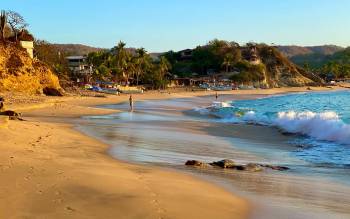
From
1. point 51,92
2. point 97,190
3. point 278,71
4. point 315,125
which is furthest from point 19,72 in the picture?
point 278,71

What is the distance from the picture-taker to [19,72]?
45875mm

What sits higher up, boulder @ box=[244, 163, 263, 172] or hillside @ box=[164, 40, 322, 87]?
hillside @ box=[164, 40, 322, 87]

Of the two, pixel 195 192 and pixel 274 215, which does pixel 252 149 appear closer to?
pixel 195 192

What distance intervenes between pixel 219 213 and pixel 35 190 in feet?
9.38

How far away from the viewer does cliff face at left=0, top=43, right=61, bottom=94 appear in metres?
44.5

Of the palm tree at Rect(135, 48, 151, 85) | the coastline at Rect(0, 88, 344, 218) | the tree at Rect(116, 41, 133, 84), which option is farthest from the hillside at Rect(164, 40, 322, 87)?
the coastline at Rect(0, 88, 344, 218)

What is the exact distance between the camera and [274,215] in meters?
7.26

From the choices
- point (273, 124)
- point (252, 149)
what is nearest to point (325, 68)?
point (273, 124)

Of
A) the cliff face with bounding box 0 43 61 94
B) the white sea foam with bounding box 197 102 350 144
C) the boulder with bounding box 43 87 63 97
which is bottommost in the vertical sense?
the white sea foam with bounding box 197 102 350 144

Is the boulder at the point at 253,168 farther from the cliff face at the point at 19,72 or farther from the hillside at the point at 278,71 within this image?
the hillside at the point at 278,71

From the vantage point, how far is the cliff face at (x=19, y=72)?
146 ft

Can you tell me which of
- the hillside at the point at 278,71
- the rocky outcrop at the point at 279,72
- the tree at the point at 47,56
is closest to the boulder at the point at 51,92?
the tree at the point at 47,56

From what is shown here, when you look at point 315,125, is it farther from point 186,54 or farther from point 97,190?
point 186,54

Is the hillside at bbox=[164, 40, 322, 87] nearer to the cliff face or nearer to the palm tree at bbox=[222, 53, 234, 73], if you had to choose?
the palm tree at bbox=[222, 53, 234, 73]
